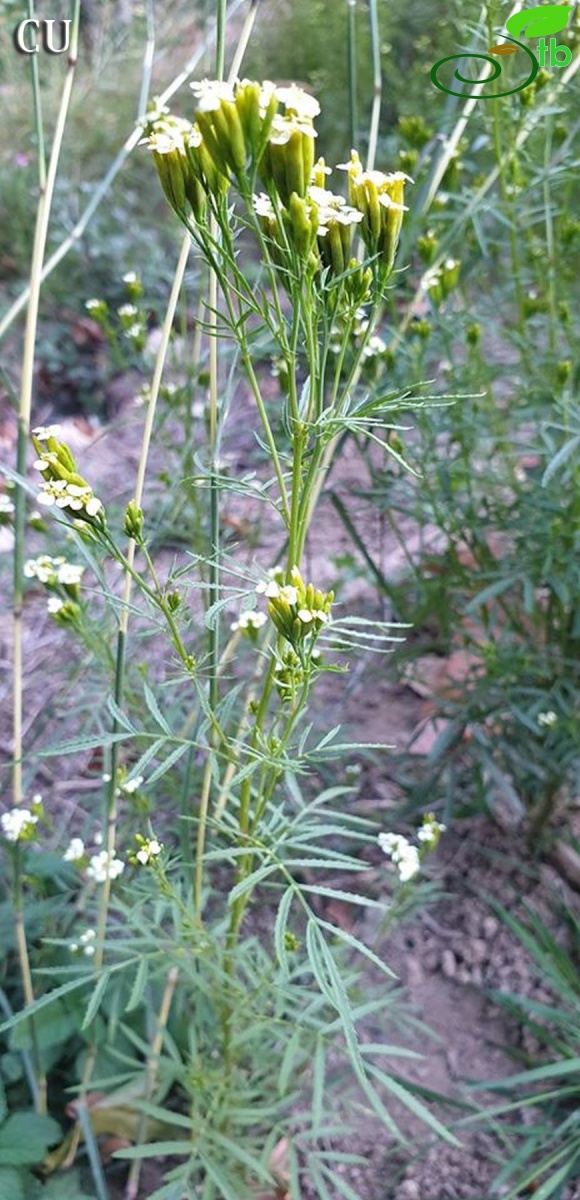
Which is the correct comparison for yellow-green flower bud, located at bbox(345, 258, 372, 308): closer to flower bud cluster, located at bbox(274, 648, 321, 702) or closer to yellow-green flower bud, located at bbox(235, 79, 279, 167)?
yellow-green flower bud, located at bbox(235, 79, 279, 167)

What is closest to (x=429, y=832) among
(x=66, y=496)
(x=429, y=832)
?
(x=429, y=832)

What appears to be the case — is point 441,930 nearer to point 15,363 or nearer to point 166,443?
point 166,443

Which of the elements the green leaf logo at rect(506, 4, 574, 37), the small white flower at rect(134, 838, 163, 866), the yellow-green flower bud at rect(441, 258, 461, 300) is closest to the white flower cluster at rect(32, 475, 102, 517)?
the small white flower at rect(134, 838, 163, 866)

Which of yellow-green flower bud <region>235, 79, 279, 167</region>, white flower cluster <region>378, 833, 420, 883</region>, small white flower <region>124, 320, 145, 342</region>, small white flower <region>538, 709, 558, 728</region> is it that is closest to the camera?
yellow-green flower bud <region>235, 79, 279, 167</region>

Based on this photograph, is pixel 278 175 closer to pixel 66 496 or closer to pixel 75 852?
pixel 66 496

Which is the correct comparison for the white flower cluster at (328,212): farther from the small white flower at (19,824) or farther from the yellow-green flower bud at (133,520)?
the small white flower at (19,824)

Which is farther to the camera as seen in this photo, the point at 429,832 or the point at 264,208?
the point at 429,832
